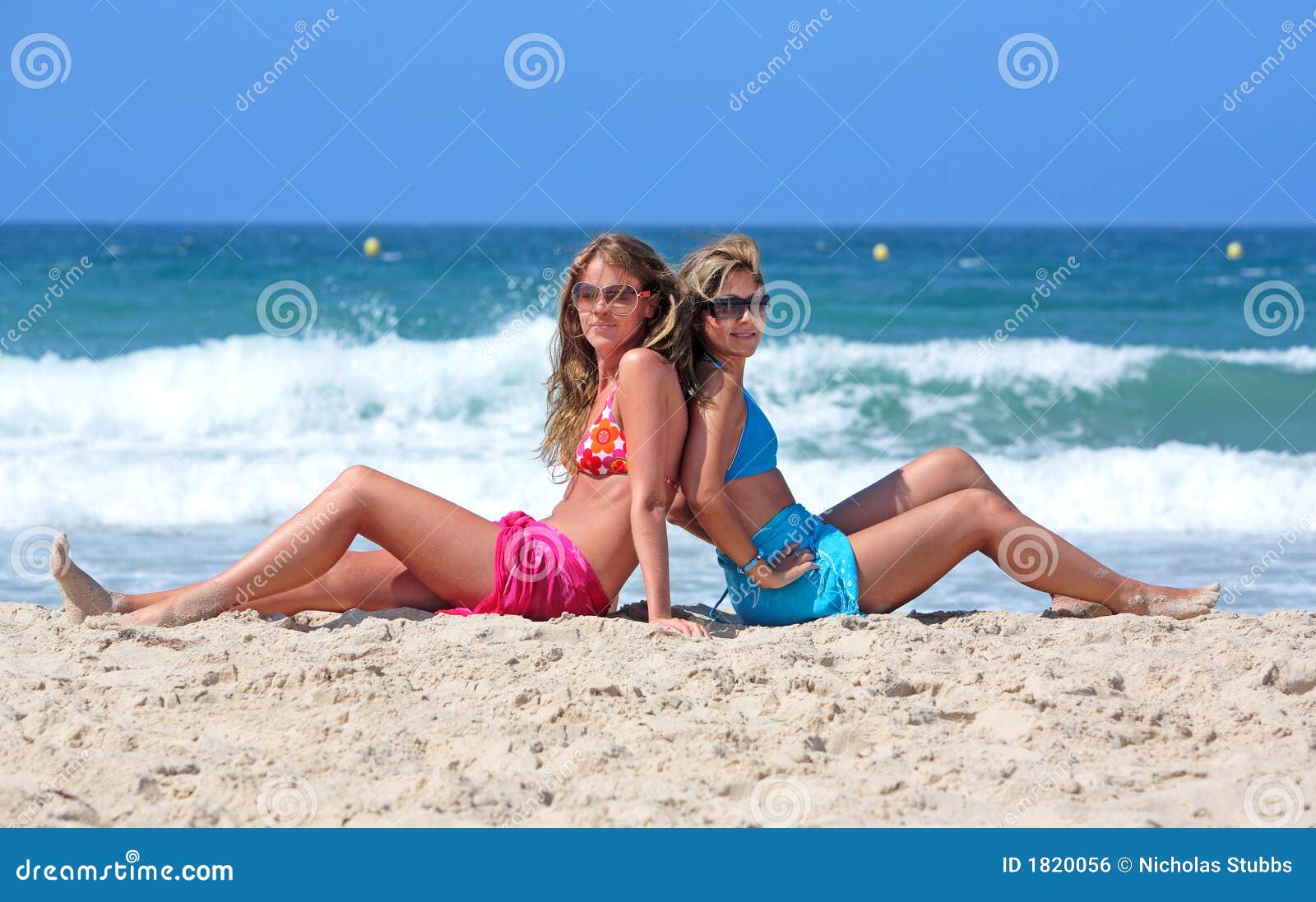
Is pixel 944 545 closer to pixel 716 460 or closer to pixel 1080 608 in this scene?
pixel 1080 608

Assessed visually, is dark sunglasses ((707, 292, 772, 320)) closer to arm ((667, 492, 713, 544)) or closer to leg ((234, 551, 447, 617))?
arm ((667, 492, 713, 544))

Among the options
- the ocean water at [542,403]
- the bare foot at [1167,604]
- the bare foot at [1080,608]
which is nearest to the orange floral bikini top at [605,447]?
the ocean water at [542,403]

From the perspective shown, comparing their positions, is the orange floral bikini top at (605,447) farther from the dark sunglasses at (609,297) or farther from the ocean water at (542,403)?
the ocean water at (542,403)

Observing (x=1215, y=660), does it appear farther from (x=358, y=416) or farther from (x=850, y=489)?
(x=358, y=416)

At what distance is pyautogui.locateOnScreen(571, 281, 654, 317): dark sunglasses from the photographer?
3830mm

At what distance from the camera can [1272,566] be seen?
606 cm

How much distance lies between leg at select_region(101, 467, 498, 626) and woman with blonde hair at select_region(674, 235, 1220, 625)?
69 cm

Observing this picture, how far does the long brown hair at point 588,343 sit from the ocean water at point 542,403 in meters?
0.25

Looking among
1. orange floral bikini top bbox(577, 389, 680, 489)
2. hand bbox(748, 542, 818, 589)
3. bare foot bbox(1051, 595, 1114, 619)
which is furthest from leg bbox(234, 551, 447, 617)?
bare foot bbox(1051, 595, 1114, 619)

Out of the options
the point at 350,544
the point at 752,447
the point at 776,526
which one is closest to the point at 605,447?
the point at 752,447

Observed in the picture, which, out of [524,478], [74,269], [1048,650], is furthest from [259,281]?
[1048,650]

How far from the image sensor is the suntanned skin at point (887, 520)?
381 cm
